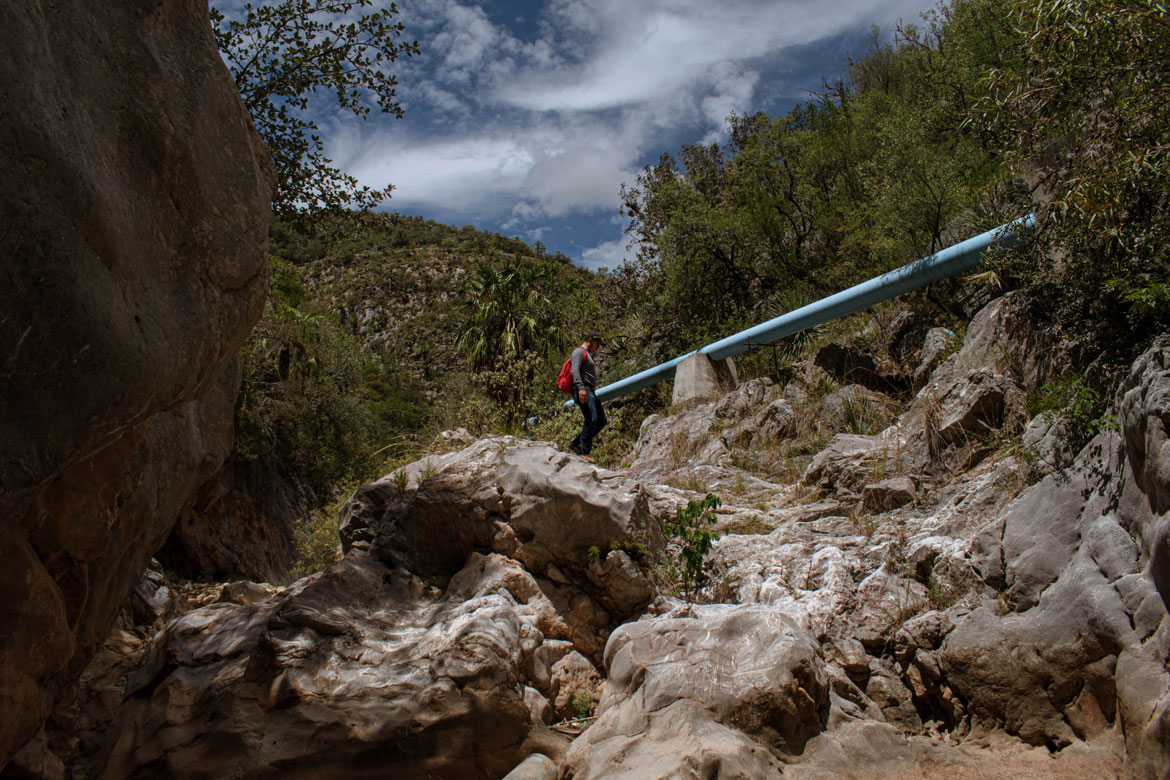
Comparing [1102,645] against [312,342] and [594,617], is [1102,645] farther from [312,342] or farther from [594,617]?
[312,342]

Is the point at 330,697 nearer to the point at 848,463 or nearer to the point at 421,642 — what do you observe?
the point at 421,642

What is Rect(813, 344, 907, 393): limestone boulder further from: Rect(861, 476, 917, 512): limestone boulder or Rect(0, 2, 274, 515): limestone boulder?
Rect(0, 2, 274, 515): limestone boulder

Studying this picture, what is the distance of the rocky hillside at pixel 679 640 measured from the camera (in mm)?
4078

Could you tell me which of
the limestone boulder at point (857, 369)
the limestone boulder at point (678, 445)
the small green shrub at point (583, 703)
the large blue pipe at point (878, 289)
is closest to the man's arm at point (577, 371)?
the limestone boulder at point (678, 445)

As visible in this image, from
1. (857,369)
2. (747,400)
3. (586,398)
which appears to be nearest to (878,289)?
(857,369)

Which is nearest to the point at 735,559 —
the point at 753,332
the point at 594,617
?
the point at 594,617

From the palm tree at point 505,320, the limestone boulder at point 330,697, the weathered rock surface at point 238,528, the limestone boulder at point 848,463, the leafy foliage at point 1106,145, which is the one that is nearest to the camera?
the limestone boulder at point 330,697

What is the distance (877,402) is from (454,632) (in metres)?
7.30

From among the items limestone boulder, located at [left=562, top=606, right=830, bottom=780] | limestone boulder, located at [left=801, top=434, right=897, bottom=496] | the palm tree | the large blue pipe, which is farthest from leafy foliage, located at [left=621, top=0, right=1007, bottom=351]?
limestone boulder, located at [left=562, top=606, right=830, bottom=780]

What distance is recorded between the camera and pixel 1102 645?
4082 millimetres

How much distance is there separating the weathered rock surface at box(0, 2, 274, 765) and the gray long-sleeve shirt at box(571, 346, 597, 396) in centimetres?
509

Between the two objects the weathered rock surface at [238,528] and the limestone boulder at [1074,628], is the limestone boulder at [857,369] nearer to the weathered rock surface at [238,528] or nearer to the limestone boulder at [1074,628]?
the limestone boulder at [1074,628]

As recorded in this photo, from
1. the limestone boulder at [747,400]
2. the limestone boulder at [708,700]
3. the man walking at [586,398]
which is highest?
the man walking at [586,398]

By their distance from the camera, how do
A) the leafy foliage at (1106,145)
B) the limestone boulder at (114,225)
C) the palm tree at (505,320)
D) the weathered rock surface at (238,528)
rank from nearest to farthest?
the limestone boulder at (114,225)
the leafy foliage at (1106,145)
the weathered rock surface at (238,528)
the palm tree at (505,320)
